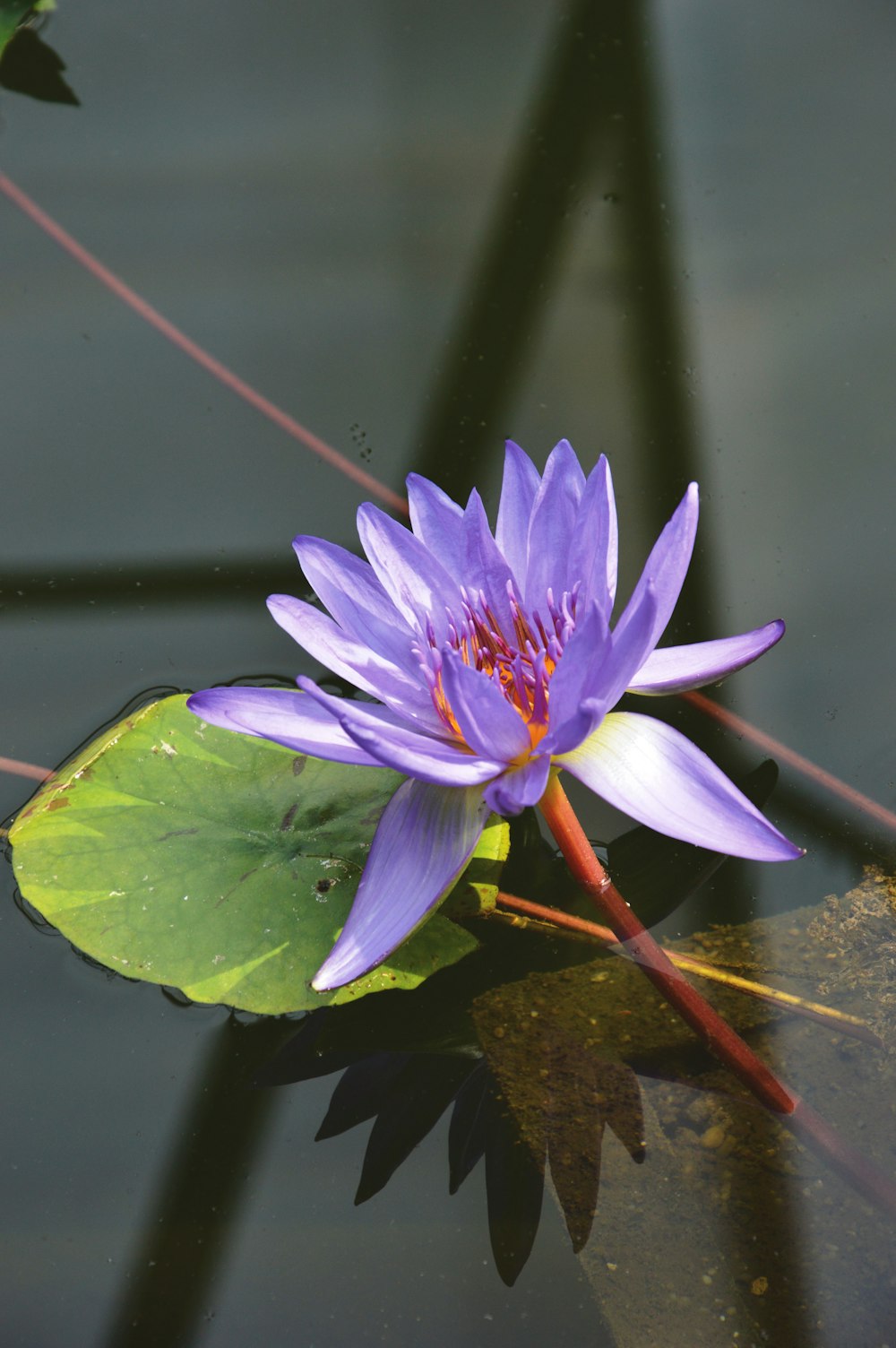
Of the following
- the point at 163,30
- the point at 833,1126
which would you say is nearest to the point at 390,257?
the point at 163,30

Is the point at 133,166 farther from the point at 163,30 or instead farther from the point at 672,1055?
the point at 672,1055

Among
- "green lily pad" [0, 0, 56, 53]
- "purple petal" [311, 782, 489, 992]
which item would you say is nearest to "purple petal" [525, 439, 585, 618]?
"purple petal" [311, 782, 489, 992]

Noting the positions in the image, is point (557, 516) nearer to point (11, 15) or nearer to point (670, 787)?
point (670, 787)

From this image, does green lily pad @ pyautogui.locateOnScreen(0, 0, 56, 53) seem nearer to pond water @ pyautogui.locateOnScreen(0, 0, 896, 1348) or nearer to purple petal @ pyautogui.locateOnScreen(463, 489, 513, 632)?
pond water @ pyautogui.locateOnScreen(0, 0, 896, 1348)

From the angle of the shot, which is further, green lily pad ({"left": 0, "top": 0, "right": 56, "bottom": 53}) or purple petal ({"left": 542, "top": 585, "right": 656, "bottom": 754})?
green lily pad ({"left": 0, "top": 0, "right": 56, "bottom": 53})

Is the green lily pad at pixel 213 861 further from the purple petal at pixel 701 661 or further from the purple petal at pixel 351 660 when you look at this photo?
the purple petal at pixel 701 661

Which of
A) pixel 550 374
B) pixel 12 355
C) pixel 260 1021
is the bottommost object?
pixel 260 1021
